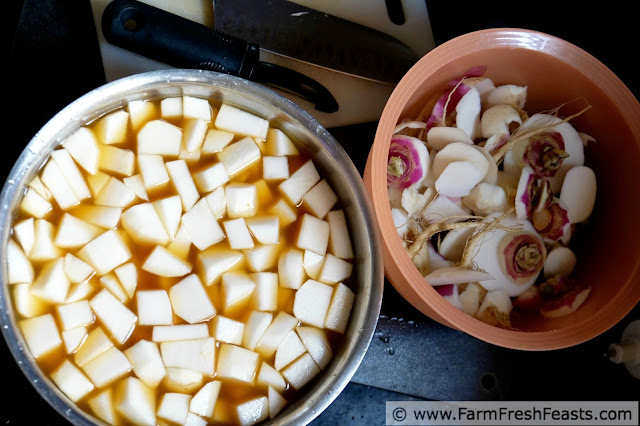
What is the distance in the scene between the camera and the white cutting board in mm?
1142

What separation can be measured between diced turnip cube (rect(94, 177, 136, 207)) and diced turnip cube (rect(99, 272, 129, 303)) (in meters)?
0.11

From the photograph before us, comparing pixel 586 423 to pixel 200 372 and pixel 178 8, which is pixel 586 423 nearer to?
pixel 200 372

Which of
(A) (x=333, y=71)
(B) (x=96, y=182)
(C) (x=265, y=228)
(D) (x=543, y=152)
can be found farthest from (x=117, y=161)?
(D) (x=543, y=152)

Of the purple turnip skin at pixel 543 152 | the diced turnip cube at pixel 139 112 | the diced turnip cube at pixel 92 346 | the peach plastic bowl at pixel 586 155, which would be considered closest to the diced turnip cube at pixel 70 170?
the diced turnip cube at pixel 139 112

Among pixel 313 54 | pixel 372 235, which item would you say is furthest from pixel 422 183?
pixel 313 54

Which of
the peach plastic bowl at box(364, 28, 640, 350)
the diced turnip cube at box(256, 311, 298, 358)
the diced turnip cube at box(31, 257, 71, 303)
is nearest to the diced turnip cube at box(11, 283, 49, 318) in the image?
the diced turnip cube at box(31, 257, 71, 303)

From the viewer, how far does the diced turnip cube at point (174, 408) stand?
0.91 metres

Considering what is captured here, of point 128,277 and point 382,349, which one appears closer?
point 128,277

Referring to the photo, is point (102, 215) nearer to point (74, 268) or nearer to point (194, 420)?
point (74, 268)

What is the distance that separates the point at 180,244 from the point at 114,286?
4.4 inches

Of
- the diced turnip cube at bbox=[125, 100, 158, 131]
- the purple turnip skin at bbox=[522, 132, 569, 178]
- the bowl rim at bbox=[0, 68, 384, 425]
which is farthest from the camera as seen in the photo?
the purple turnip skin at bbox=[522, 132, 569, 178]

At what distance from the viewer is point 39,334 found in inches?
35.4

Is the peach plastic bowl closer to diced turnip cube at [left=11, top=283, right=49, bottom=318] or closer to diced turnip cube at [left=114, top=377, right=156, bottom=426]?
diced turnip cube at [left=114, top=377, right=156, bottom=426]

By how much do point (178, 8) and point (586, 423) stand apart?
1.10m
